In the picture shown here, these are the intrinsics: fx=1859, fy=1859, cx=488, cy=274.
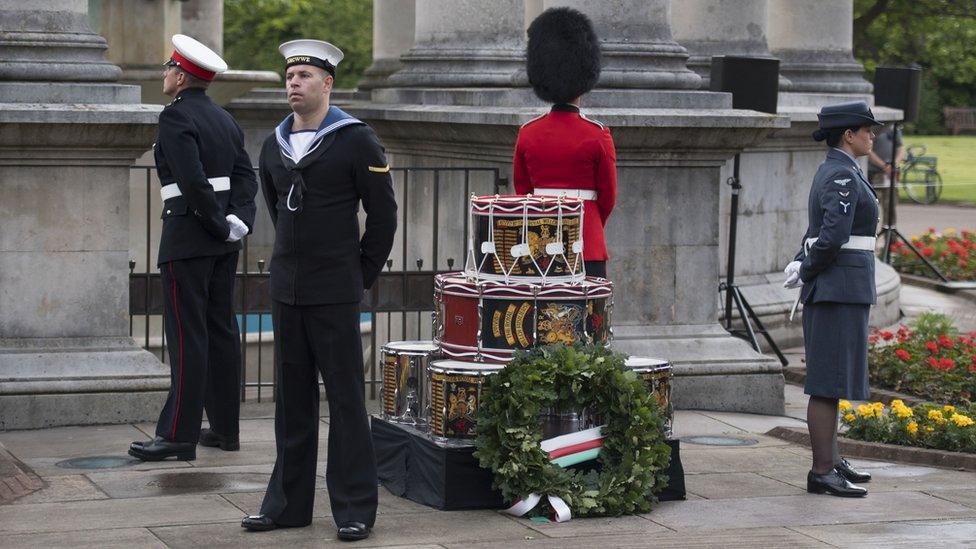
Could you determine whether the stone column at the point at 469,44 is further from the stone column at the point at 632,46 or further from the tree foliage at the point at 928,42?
the tree foliage at the point at 928,42

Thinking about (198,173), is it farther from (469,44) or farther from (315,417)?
(469,44)

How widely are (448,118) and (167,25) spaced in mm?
8379

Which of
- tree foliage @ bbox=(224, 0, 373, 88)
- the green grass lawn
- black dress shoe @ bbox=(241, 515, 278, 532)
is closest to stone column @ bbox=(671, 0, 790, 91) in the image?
A: black dress shoe @ bbox=(241, 515, 278, 532)

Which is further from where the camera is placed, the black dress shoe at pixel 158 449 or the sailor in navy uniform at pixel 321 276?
the black dress shoe at pixel 158 449

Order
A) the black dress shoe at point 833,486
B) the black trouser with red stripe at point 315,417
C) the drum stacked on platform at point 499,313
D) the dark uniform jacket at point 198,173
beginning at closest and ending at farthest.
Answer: the black trouser with red stripe at point 315,417, the drum stacked on platform at point 499,313, the black dress shoe at point 833,486, the dark uniform jacket at point 198,173

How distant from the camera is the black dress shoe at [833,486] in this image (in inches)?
338

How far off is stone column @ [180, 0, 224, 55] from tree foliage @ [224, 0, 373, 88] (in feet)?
74.6

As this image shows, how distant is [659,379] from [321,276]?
1.83 m

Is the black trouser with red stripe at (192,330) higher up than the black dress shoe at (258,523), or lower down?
higher up

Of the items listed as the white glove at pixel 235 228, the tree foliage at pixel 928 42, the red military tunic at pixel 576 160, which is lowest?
the white glove at pixel 235 228

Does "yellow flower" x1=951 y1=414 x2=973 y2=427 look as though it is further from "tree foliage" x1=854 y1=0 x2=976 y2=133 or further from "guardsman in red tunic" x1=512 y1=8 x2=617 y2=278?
"tree foliage" x1=854 y1=0 x2=976 y2=133

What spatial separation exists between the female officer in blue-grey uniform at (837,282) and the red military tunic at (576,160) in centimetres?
105

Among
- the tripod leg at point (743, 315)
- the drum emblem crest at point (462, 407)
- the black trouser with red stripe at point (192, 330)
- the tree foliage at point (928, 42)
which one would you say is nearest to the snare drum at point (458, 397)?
the drum emblem crest at point (462, 407)

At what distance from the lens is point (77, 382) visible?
1011 cm
